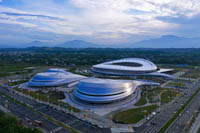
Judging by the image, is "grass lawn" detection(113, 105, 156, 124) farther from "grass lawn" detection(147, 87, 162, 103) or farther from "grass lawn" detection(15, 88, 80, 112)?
"grass lawn" detection(15, 88, 80, 112)

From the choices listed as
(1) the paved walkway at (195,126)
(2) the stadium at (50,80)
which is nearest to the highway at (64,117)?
(2) the stadium at (50,80)

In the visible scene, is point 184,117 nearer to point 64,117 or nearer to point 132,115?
point 132,115

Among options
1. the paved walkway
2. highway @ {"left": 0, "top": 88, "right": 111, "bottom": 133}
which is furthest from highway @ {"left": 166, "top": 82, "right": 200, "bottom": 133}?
highway @ {"left": 0, "top": 88, "right": 111, "bottom": 133}

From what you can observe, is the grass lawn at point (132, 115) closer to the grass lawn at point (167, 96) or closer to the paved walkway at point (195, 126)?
the grass lawn at point (167, 96)

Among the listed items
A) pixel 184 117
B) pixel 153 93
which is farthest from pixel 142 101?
pixel 184 117

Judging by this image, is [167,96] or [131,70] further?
[131,70]
